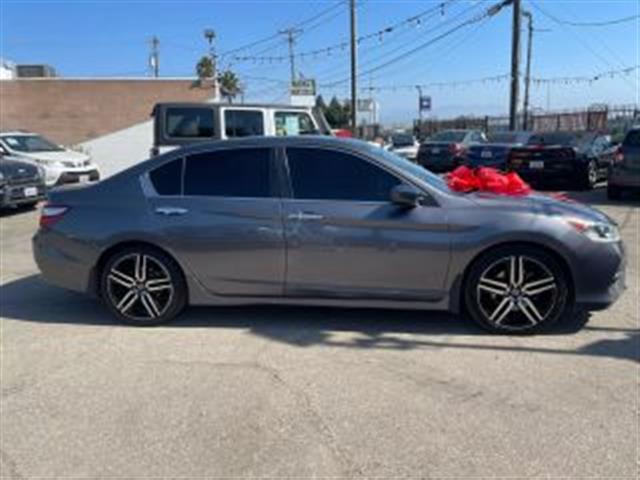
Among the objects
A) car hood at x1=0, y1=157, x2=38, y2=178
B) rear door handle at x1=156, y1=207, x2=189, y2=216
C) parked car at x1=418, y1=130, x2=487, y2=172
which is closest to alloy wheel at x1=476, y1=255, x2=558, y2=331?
rear door handle at x1=156, y1=207, x2=189, y2=216

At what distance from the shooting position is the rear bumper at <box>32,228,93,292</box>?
6.57 m

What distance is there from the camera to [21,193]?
14953 millimetres

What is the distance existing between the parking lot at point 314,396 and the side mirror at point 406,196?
0.98 metres

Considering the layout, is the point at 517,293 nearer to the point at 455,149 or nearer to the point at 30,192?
the point at 30,192

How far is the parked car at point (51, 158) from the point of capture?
18.5 m

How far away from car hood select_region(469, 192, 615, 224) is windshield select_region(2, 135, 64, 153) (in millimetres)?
15450

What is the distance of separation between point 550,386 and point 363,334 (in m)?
1.59

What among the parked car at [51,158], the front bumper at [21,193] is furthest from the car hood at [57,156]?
the front bumper at [21,193]

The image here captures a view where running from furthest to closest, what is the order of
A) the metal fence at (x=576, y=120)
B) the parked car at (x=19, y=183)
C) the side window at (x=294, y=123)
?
the metal fence at (x=576, y=120) → the side window at (x=294, y=123) → the parked car at (x=19, y=183)

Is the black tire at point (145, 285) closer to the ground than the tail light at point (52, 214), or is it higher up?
closer to the ground

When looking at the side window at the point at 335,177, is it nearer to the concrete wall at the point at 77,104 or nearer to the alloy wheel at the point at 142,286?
the alloy wheel at the point at 142,286

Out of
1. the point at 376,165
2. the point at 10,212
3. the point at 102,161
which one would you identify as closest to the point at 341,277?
the point at 376,165

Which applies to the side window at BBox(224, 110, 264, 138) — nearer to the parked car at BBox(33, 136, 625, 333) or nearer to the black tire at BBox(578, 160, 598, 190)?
the black tire at BBox(578, 160, 598, 190)

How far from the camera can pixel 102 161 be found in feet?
109
